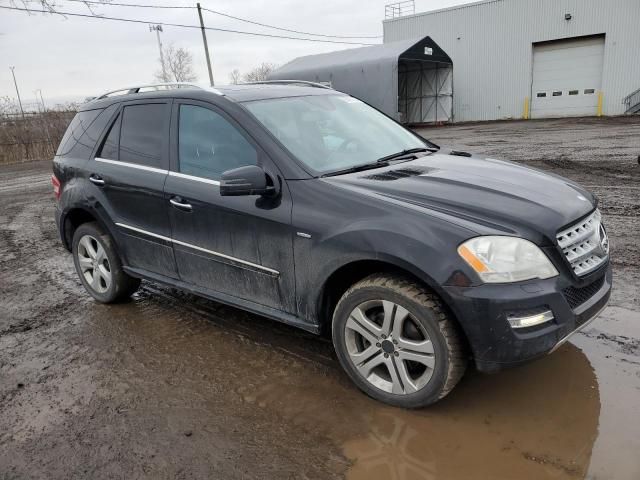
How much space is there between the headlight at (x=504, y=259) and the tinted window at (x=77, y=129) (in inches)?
142

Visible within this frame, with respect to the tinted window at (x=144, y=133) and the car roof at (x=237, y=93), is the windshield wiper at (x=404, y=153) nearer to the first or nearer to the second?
the car roof at (x=237, y=93)

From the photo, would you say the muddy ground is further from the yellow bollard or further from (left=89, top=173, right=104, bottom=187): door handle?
the yellow bollard

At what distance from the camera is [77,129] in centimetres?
491

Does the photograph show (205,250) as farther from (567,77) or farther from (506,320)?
(567,77)

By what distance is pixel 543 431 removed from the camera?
274cm

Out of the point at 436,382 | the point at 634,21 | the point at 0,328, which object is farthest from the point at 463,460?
the point at 634,21

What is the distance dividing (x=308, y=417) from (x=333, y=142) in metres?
1.83

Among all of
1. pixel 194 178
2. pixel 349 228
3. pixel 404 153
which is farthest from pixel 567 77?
pixel 349 228

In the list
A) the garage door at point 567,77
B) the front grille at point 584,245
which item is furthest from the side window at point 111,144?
the garage door at point 567,77

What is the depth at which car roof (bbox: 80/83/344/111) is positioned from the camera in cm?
376

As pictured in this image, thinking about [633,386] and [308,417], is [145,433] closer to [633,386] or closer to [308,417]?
[308,417]

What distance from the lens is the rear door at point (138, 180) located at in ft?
13.1

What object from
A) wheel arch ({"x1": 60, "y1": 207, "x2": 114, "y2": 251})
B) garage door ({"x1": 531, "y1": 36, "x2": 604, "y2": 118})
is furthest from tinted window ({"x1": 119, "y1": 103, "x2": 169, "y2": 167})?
garage door ({"x1": 531, "y1": 36, "x2": 604, "y2": 118})

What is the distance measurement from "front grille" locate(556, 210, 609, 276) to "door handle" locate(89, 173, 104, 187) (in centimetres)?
353
